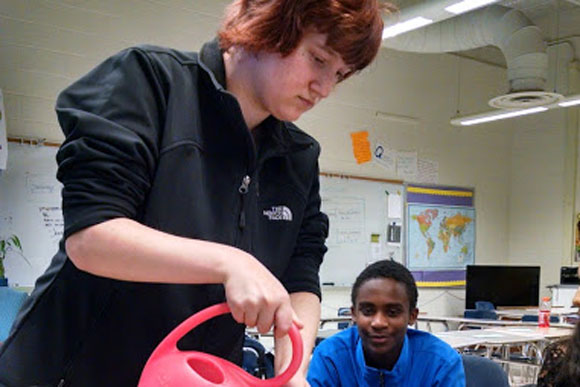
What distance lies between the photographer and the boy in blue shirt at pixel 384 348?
1.93 metres

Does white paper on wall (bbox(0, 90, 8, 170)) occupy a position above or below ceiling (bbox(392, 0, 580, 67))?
below

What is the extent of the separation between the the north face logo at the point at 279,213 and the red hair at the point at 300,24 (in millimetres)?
219

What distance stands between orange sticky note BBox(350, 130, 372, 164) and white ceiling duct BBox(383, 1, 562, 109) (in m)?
1.04

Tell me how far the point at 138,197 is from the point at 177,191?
6 cm

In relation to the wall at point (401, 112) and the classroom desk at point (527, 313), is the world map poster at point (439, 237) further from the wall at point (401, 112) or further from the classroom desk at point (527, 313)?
the classroom desk at point (527, 313)

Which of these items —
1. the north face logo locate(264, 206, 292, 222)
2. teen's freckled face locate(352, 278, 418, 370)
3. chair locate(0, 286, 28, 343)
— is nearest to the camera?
the north face logo locate(264, 206, 292, 222)

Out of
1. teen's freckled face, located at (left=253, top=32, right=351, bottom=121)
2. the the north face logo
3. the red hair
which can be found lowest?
the the north face logo

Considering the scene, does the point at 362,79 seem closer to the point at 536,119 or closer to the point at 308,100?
the point at 536,119

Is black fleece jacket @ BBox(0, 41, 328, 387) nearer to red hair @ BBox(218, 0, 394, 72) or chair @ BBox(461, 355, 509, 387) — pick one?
red hair @ BBox(218, 0, 394, 72)

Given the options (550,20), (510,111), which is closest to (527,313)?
(510,111)

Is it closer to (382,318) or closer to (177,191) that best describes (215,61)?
(177,191)

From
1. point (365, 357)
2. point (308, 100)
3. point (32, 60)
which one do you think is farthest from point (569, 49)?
point (308, 100)

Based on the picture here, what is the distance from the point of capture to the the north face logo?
0.86 meters

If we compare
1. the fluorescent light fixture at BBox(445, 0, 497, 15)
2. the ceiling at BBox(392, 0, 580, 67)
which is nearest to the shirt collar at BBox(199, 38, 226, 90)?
the fluorescent light fixture at BBox(445, 0, 497, 15)
